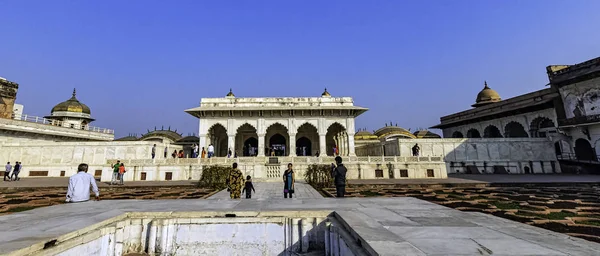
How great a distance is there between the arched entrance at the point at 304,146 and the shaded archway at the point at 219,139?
7705 mm

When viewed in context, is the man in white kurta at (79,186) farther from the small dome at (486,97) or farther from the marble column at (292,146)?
the small dome at (486,97)

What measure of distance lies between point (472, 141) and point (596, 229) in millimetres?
19672

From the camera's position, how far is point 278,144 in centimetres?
2755

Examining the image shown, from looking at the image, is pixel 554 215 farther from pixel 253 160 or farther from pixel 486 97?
pixel 486 97

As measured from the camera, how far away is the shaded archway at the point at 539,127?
23.5 metres

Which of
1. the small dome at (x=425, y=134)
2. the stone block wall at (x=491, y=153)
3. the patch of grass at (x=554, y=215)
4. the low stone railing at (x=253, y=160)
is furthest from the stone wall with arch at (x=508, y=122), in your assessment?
the patch of grass at (x=554, y=215)

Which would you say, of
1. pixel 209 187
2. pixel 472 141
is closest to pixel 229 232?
pixel 209 187

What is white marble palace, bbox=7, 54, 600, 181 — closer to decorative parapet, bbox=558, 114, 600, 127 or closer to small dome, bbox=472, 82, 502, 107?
decorative parapet, bbox=558, 114, 600, 127

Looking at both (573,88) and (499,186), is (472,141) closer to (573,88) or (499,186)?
(573,88)

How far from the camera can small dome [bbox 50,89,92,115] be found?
31562 mm

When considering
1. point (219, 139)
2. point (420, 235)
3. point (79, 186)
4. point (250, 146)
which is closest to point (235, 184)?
point (79, 186)

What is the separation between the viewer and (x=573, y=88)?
2083 centimetres

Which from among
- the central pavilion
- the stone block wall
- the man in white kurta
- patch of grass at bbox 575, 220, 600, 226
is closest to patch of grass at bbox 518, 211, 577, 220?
patch of grass at bbox 575, 220, 600, 226

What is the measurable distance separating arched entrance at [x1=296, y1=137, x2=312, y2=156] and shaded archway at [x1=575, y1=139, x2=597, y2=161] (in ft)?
72.1
